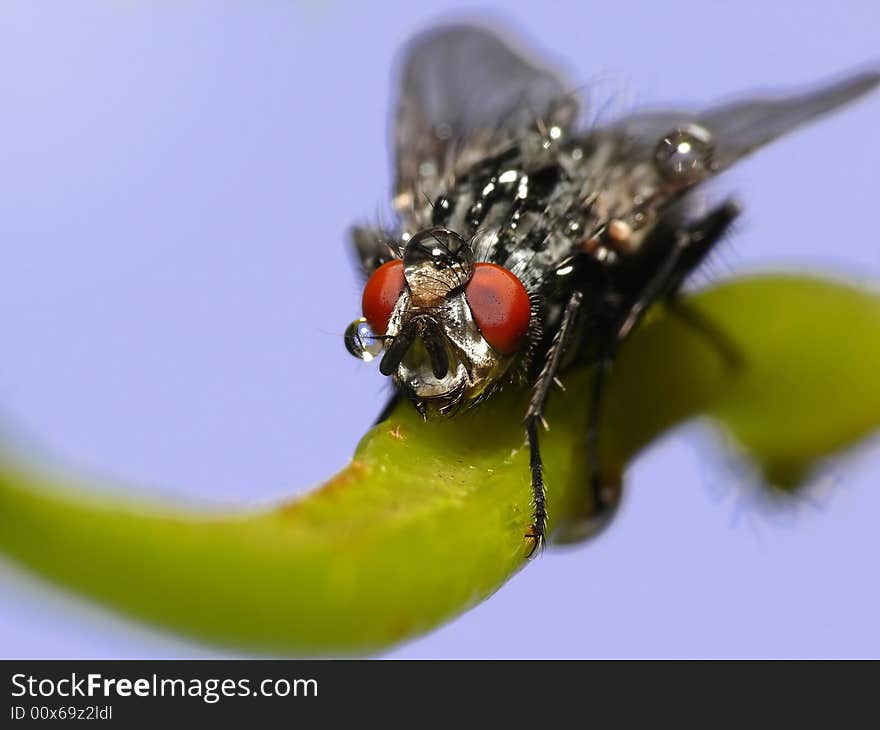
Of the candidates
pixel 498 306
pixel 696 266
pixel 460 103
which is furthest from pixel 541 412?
pixel 460 103

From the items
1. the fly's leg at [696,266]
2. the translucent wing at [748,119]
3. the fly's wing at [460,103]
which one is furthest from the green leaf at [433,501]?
the fly's wing at [460,103]

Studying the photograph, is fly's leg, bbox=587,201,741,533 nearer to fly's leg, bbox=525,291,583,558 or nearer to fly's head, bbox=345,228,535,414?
fly's leg, bbox=525,291,583,558

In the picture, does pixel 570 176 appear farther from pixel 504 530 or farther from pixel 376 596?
pixel 376 596

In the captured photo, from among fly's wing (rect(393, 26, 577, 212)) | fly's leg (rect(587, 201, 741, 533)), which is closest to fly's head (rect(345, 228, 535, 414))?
fly's leg (rect(587, 201, 741, 533))

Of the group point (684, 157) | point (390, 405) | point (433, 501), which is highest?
point (684, 157)

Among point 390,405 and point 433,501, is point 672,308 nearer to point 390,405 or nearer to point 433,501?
point 390,405

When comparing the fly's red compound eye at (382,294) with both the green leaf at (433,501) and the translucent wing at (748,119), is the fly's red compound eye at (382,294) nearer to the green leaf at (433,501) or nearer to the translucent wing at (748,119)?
the green leaf at (433,501)
